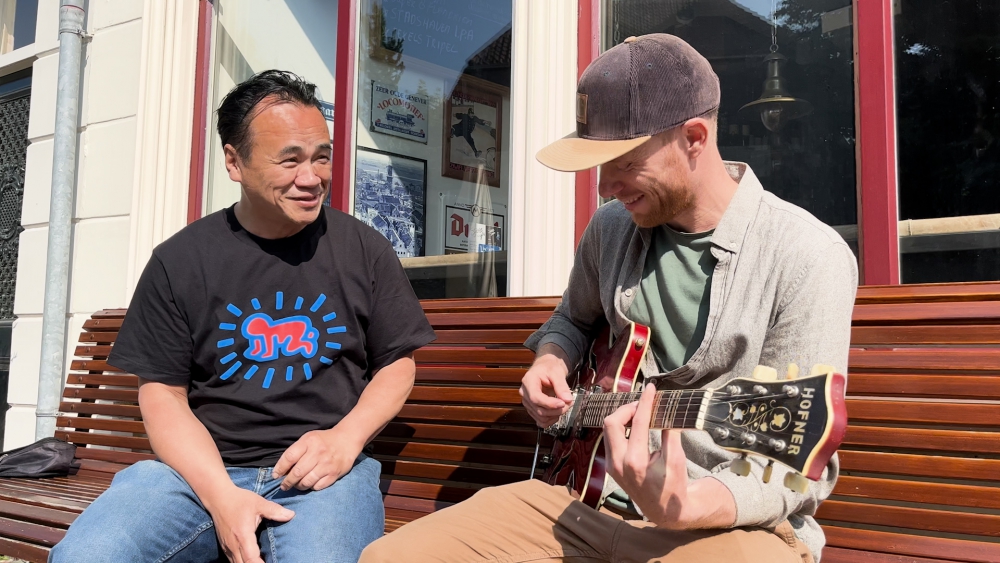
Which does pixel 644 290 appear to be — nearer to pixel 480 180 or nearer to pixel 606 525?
pixel 606 525

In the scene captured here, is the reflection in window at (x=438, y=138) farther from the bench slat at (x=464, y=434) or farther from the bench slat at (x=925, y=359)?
the bench slat at (x=925, y=359)

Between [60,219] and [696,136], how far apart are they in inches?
177

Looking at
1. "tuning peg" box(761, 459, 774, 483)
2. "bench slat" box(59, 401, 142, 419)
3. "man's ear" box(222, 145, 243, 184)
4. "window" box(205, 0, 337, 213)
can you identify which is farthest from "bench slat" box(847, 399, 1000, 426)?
"window" box(205, 0, 337, 213)

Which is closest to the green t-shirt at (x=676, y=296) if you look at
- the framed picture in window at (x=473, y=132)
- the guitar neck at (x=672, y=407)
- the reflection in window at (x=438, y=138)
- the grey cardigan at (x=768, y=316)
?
the grey cardigan at (x=768, y=316)

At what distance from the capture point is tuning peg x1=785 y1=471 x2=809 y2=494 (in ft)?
4.87

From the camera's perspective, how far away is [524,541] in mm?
2096

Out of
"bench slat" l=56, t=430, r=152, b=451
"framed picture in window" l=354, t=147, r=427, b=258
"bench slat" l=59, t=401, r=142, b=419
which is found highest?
"framed picture in window" l=354, t=147, r=427, b=258

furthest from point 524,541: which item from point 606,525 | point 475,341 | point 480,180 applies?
point 480,180

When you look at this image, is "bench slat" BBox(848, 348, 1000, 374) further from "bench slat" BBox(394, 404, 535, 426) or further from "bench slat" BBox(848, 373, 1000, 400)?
"bench slat" BBox(394, 404, 535, 426)

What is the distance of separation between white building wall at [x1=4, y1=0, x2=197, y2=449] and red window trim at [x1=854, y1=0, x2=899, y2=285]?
12.2ft

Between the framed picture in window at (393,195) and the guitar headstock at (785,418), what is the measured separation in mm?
3163

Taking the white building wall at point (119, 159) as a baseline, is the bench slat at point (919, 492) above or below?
below

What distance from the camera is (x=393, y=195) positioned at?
187 inches

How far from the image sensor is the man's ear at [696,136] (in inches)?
79.6
